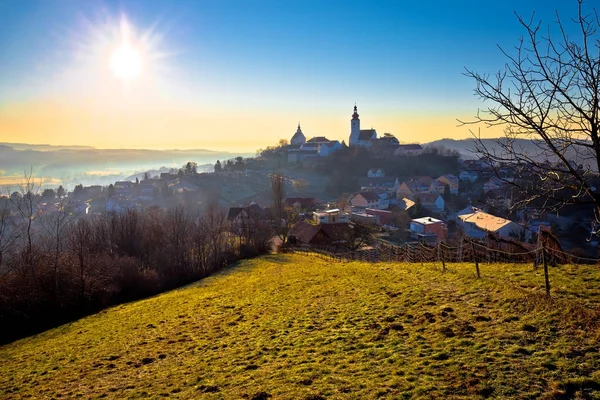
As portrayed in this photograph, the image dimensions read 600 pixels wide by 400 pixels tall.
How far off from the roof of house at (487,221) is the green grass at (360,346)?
1717 inches

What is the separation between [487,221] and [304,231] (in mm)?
31120

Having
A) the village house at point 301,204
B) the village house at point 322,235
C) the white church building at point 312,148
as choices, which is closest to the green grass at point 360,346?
the village house at point 322,235

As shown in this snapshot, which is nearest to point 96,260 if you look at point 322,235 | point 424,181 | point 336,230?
point 322,235

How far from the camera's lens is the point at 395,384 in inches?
273

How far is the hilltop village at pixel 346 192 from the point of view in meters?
60.1

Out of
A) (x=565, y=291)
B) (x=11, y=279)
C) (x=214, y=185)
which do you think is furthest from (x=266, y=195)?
(x=565, y=291)

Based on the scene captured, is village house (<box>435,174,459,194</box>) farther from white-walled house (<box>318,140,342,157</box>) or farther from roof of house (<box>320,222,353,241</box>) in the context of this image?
roof of house (<box>320,222,353,241</box>)

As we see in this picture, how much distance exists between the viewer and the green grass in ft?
22.4

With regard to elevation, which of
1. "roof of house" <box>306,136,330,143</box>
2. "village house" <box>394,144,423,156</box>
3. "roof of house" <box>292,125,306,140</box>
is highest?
"roof of house" <box>292,125,306,140</box>

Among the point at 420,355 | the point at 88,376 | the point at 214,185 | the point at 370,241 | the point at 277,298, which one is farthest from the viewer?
the point at 214,185

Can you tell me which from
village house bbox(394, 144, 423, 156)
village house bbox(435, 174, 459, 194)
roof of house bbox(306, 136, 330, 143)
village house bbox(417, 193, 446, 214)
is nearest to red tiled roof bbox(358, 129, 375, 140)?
village house bbox(394, 144, 423, 156)

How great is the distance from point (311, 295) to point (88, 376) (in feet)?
28.4

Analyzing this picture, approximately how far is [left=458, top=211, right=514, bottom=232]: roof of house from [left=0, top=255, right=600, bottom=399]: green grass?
43.6m

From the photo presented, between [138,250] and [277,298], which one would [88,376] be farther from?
[138,250]
